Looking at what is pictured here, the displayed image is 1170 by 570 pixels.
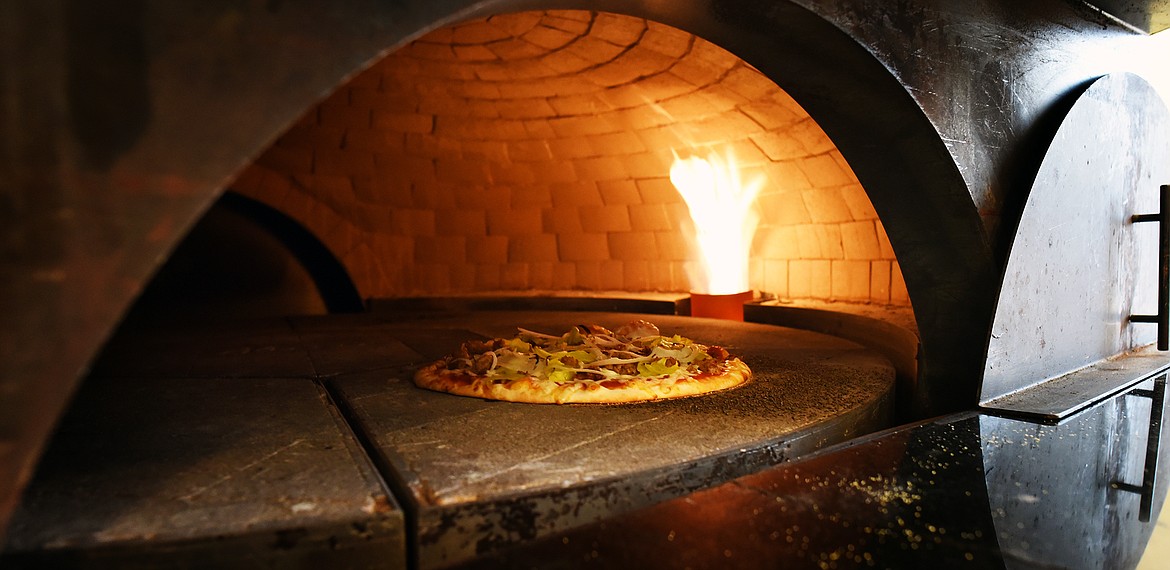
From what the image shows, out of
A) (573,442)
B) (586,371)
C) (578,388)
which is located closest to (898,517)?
(573,442)

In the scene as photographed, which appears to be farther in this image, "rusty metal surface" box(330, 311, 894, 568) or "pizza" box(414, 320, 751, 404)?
"pizza" box(414, 320, 751, 404)

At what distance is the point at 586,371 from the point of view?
3176mm

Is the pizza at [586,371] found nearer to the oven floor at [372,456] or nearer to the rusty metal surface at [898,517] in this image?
the oven floor at [372,456]

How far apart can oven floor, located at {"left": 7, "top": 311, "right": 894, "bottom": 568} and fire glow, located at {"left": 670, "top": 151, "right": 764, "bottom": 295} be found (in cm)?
271

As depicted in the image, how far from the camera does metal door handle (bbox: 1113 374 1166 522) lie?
221 cm

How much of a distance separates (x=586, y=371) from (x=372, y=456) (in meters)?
1.14

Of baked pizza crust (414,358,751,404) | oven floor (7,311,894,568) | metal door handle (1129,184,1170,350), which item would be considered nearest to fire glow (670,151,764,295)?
oven floor (7,311,894,568)

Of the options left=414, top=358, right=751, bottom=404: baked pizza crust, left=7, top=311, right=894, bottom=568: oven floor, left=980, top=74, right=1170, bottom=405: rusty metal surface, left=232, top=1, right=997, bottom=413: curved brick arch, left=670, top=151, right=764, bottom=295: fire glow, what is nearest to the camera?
left=7, top=311, right=894, bottom=568: oven floor

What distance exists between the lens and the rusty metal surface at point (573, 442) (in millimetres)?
1893

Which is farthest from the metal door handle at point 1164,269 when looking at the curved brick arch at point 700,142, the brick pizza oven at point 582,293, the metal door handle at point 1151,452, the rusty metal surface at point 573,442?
the rusty metal surface at point 573,442

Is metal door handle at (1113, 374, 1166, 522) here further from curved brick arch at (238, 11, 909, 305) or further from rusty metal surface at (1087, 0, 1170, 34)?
rusty metal surface at (1087, 0, 1170, 34)

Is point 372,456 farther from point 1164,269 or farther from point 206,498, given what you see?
point 1164,269

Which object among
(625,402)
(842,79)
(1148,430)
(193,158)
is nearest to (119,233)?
(193,158)

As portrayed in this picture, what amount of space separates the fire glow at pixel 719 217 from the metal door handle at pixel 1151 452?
10.7 feet
